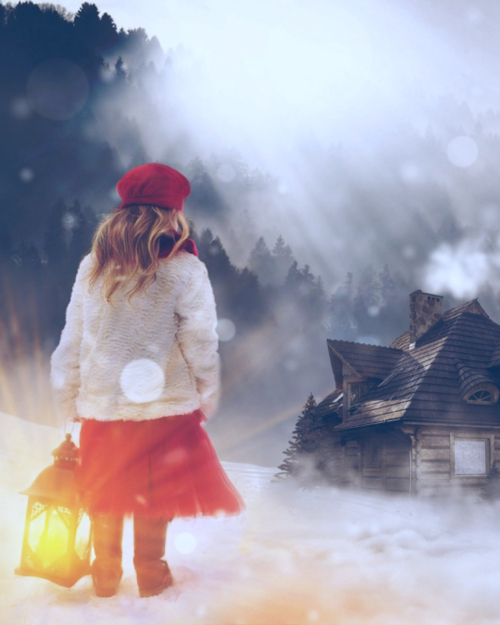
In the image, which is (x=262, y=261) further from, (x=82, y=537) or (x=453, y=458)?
(x=82, y=537)

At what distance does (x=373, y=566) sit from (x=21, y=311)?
973 inches

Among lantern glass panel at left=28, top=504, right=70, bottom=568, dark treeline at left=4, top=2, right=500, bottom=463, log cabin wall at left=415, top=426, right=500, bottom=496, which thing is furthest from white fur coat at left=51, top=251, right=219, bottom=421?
dark treeline at left=4, top=2, right=500, bottom=463

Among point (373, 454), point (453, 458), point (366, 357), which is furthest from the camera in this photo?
point (366, 357)

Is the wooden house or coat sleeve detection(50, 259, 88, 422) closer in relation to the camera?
coat sleeve detection(50, 259, 88, 422)

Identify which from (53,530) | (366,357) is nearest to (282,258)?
(366,357)

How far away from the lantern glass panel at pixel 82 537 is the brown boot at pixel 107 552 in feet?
0.19

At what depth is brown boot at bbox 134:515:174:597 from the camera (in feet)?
8.29

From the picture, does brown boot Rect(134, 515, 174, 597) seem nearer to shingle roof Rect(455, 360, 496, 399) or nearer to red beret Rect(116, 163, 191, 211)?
red beret Rect(116, 163, 191, 211)

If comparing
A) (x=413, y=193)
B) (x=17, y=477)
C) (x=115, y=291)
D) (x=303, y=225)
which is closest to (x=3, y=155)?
(x=303, y=225)

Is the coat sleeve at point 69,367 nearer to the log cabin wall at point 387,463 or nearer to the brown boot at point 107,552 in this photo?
the brown boot at point 107,552

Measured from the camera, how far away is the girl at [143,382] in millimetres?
2545

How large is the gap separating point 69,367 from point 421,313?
11529 millimetres

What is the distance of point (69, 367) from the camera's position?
2777 mm

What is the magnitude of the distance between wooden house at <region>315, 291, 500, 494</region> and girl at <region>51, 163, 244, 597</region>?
7.72 metres
